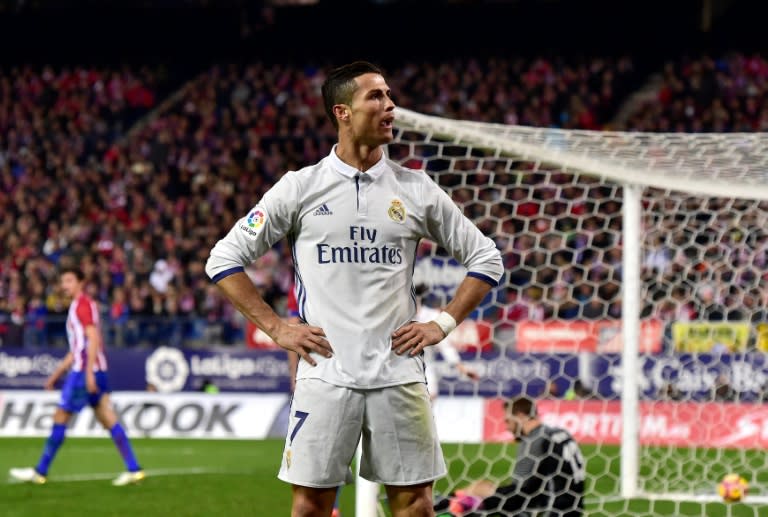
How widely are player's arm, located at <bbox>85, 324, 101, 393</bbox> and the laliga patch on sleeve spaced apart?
5.81m

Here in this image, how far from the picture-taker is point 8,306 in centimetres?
1989

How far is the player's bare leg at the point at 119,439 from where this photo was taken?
380 inches

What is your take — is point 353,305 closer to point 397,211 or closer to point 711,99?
point 397,211

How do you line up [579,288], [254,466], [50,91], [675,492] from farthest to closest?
1. [50,91]
2. [579,288]
3. [254,466]
4. [675,492]

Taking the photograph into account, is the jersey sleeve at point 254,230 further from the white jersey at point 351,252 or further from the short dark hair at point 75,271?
the short dark hair at point 75,271

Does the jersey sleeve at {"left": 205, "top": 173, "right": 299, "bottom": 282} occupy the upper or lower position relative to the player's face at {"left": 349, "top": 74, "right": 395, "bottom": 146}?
lower

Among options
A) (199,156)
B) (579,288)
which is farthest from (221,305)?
(579,288)

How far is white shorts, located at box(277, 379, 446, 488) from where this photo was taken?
4.02 m

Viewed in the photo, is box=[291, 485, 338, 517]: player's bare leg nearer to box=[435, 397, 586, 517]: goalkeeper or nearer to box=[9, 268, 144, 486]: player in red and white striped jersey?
box=[435, 397, 586, 517]: goalkeeper

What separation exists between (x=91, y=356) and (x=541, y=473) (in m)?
4.06

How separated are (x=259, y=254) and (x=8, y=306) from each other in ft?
54.7

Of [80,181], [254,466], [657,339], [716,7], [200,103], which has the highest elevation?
[716,7]

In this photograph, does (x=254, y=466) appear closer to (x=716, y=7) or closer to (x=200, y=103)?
(x=200, y=103)

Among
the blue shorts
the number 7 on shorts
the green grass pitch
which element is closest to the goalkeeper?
the green grass pitch
